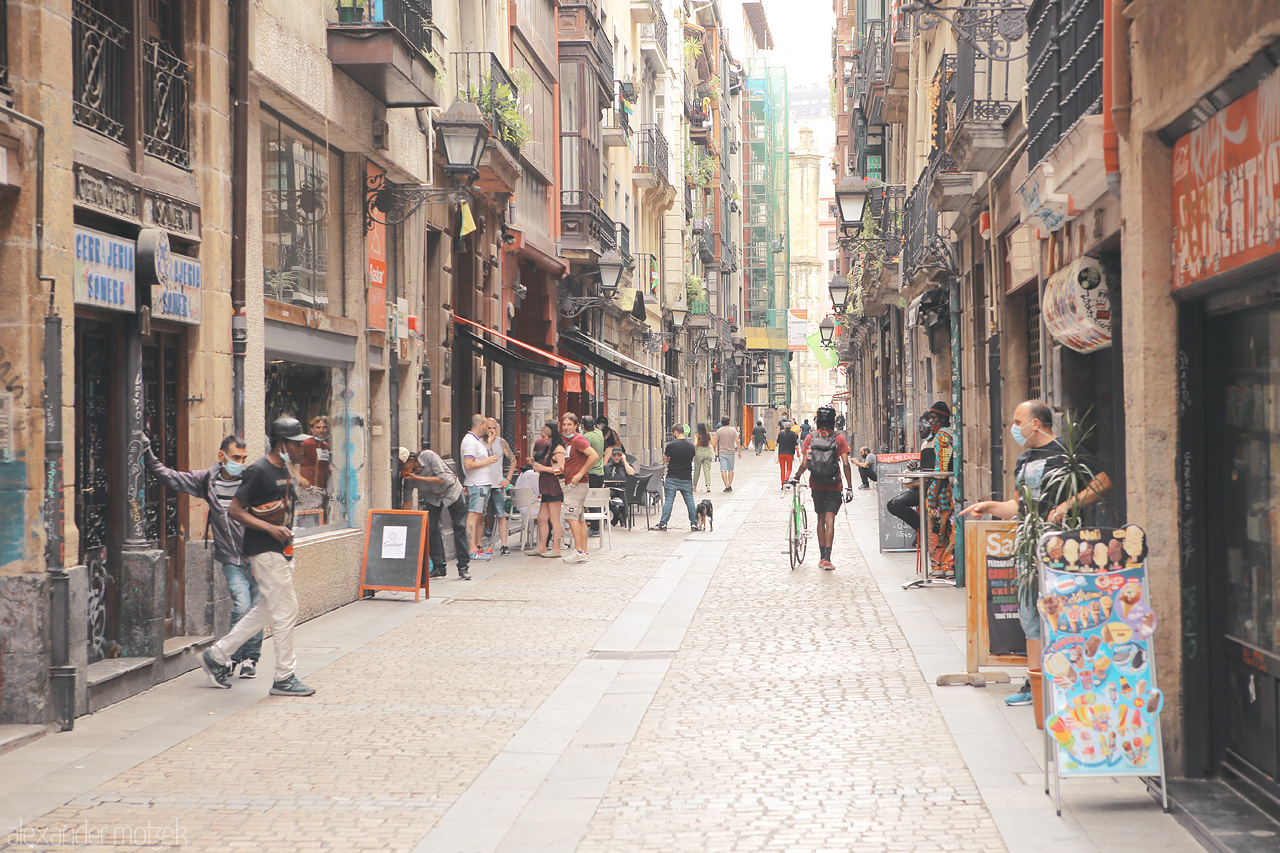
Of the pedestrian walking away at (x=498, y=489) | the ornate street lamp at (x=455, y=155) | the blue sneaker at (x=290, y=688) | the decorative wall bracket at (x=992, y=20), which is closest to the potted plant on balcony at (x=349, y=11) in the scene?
the ornate street lamp at (x=455, y=155)

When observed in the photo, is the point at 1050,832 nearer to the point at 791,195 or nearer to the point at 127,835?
the point at 127,835

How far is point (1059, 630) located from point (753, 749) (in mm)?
1968

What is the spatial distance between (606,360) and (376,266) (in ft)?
44.8

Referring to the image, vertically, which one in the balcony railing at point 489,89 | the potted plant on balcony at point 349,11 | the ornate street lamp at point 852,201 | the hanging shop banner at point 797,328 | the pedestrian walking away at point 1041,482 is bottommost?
the pedestrian walking away at point 1041,482

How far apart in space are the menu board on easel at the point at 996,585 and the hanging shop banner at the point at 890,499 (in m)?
8.16

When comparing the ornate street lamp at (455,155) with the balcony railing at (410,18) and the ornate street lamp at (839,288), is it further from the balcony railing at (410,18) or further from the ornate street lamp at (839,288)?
the ornate street lamp at (839,288)

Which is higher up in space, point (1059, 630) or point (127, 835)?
point (1059, 630)

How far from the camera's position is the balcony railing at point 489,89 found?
1891 centimetres

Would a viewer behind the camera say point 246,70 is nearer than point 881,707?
No

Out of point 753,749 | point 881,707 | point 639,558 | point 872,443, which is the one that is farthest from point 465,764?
point 872,443

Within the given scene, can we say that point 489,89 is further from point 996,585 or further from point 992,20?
point 996,585

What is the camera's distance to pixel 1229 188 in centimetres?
588

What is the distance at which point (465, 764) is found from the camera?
23.1ft

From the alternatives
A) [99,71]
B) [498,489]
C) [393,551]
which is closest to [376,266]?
[393,551]
